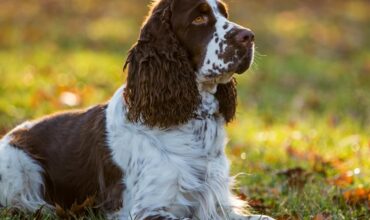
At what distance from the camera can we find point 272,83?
1197 centimetres

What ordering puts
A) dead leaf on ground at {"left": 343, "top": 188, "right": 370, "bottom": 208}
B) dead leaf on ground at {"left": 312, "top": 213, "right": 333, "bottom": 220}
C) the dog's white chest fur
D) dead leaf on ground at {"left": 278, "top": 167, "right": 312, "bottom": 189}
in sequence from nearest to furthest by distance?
the dog's white chest fur < dead leaf on ground at {"left": 312, "top": 213, "right": 333, "bottom": 220} < dead leaf on ground at {"left": 343, "top": 188, "right": 370, "bottom": 208} < dead leaf on ground at {"left": 278, "top": 167, "right": 312, "bottom": 189}

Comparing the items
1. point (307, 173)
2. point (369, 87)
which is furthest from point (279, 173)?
point (369, 87)

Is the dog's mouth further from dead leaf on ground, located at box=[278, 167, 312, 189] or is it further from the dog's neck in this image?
dead leaf on ground, located at box=[278, 167, 312, 189]

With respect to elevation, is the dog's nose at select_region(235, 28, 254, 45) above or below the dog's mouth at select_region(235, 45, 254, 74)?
above

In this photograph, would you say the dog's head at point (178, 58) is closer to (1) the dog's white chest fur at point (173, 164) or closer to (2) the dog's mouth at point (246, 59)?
(2) the dog's mouth at point (246, 59)

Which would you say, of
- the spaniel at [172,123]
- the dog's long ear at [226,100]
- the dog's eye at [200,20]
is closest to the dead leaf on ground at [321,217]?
the spaniel at [172,123]

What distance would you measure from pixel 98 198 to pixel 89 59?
7.41 m

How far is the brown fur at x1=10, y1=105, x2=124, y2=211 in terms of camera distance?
493 cm

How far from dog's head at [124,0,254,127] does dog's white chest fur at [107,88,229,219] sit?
116mm

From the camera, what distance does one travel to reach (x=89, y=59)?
40.1 feet

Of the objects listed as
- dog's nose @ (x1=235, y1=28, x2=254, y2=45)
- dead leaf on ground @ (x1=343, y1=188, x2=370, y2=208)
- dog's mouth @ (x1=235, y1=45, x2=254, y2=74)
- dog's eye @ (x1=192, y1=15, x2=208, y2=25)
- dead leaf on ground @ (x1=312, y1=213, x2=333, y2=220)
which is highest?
dog's eye @ (x1=192, y1=15, x2=208, y2=25)

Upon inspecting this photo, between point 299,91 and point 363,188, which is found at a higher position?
point 299,91

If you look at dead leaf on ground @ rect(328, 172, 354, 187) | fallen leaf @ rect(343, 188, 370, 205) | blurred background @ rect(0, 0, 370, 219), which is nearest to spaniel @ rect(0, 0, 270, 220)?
blurred background @ rect(0, 0, 370, 219)

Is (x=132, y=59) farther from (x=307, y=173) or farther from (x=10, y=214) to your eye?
(x=307, y=173)
